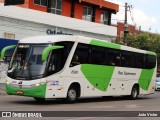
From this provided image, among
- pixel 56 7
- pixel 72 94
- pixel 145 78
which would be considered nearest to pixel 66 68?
pixel 72 94

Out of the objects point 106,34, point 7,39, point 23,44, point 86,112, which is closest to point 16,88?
point 23,44

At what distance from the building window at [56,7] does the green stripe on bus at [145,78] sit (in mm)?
14967

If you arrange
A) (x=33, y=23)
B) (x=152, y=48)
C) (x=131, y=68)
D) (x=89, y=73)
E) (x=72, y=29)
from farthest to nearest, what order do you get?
(x=152, y=48) < (x=72, y=29) < (x=33, y=23) < (x=131, y=68) < (x=89, y=73)

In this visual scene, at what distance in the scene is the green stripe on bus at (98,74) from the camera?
69.1 feet

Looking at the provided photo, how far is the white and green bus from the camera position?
18.4 meters

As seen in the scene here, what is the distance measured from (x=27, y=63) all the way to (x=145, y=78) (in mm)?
11135

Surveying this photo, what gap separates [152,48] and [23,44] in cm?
4701

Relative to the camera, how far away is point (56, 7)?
132 feet

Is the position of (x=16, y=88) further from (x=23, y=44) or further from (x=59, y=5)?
(x=59, y=5)

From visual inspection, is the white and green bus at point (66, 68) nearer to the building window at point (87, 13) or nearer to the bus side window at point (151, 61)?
the bus side window at point (151, 61)

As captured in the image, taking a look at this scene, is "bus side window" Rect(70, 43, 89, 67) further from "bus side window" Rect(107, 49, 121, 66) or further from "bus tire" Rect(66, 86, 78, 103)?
"bus side window" Rect(107, 49, 121, 66)

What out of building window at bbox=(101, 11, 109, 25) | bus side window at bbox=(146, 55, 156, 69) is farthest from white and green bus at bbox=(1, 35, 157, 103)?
building window at bbox=(101, 11, 109, 25)

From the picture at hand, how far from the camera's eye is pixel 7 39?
108 feet

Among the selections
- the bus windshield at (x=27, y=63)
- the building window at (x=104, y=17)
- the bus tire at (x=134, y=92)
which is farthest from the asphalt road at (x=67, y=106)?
the building window at (x=104, y=17)
